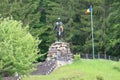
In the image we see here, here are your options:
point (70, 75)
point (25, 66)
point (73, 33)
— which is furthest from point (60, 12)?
point (25, 66)

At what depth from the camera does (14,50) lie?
115 feet

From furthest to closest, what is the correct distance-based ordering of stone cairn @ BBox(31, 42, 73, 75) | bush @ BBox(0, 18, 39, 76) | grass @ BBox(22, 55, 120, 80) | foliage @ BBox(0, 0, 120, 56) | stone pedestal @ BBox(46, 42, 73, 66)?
foliage @ BBox(0, 0, 120, 56) → stone pedestal @ BBox(46, 42, 73, 66) → stone cairn @ BBox(31, 42, 73, 75) → grass @ BBox(22, 55, 120, 80) → bush @ BBox(0, 18, 39, 76)

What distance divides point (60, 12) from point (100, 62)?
18179 millimetres

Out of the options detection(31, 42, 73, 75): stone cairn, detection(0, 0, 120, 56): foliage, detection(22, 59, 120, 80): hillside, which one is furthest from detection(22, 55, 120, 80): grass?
detection(0, 0, 120, 56): foliage

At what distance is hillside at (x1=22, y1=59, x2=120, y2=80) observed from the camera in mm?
39250

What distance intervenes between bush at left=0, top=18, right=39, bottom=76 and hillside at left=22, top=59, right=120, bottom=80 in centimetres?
375

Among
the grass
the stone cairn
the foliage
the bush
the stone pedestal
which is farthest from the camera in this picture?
the foliage

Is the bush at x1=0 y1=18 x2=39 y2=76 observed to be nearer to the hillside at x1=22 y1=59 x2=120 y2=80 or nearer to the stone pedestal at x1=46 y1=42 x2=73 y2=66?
the hillside at x1=22 y1=59 x2=120 y2=80

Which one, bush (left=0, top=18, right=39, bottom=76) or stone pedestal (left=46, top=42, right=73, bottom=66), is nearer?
bush (left=0, top=18, right=39, bottom=76)

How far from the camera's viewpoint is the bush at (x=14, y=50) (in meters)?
34.0

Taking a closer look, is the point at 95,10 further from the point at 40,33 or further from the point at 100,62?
the point at 100,62

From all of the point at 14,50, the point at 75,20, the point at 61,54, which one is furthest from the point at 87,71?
the point at 75,20

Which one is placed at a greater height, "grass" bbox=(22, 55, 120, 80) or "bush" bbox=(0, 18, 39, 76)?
"bush" bbox=(0, 18, 39, 76)

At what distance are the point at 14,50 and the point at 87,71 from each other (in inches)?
432
